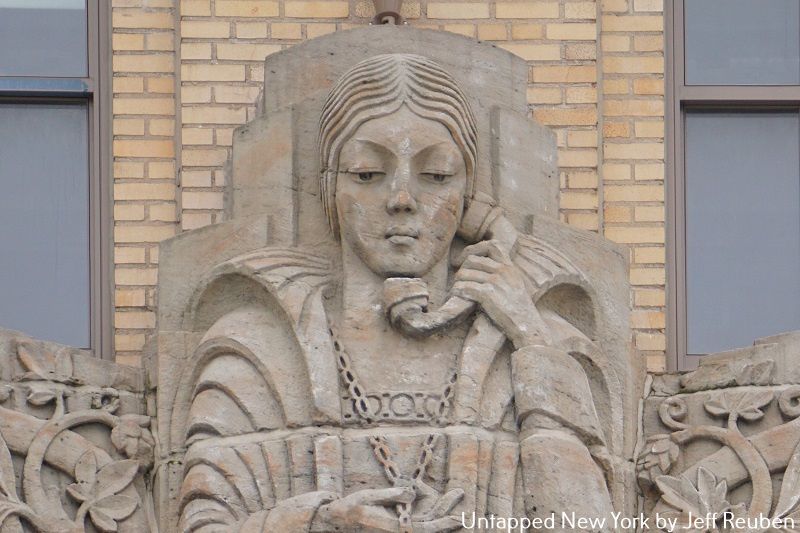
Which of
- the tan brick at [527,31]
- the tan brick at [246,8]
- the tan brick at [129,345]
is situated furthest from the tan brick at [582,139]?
the tan brick at [129,345]

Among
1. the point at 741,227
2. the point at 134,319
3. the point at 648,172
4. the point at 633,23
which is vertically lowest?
the point at 134,319

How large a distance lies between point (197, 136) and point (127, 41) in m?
0.57

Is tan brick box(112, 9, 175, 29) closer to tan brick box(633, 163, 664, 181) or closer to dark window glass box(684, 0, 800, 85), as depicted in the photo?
tan brick box(633, 163, 664, 181)

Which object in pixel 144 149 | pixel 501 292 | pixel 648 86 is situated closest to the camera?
pixel 501 292

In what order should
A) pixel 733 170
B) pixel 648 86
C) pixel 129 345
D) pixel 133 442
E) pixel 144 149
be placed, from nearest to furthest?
pixel 133 442 → pixel 129 345 → pixel 144 149 → pixel 648 86 → pixel 733 170

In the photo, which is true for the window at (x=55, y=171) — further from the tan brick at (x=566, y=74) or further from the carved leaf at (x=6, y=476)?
the tan brick at (x=566, y=74)

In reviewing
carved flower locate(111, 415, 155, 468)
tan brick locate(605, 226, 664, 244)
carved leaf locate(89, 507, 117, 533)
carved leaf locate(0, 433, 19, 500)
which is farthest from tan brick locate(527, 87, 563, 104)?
carved leaf locate(0, 433, 19, 500)

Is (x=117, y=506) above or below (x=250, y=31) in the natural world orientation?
below

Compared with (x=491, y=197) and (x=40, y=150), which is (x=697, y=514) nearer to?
(x=491, y=197)

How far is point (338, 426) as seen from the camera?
452 inches

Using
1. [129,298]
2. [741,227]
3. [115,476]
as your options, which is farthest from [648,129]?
[115,476]

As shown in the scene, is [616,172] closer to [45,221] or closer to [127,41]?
[127,41]

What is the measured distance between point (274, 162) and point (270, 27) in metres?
0.84

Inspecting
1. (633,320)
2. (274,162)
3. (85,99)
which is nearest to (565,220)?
(633,320)
